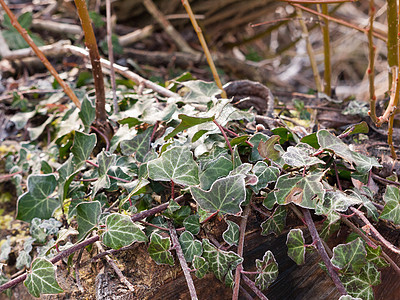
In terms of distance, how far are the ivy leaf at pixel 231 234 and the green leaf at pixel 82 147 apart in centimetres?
42

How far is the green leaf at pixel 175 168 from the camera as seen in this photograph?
685 millimetres

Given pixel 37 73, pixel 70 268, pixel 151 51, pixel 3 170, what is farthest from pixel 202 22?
pixel 70 268

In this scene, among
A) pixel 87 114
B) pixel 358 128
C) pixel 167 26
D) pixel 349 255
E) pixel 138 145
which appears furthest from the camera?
pixel 167 26

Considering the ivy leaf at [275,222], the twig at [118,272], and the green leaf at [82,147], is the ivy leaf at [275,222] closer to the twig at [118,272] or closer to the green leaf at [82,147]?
the twig at [118,272]

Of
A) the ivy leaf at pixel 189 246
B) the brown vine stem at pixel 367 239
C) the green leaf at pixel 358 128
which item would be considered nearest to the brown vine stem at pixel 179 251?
the ivy leaf at pixel 189 246

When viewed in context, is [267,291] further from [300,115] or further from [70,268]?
[300,115]

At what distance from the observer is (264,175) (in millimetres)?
709

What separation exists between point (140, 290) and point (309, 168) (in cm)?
42

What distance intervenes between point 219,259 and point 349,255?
0.77 ft

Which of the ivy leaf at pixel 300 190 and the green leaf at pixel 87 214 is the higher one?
the ivy leaf at pixel 300 190

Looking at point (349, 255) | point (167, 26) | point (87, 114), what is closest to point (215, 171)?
point (349, 255)

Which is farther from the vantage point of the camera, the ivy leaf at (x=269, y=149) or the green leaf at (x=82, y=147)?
the green leaf at (x=82, y=147)

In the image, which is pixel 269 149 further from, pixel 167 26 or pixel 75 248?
pixel 167 26

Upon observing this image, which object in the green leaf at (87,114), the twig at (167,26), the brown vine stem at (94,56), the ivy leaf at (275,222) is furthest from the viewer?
the twig at (167,26)
